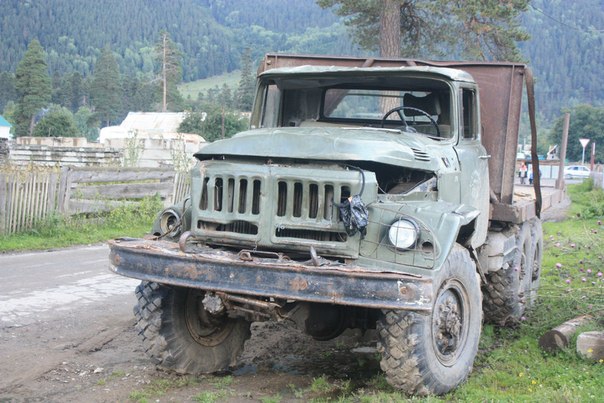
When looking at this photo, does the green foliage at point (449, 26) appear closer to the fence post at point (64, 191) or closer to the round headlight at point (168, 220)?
the fence post at point (64, 191)

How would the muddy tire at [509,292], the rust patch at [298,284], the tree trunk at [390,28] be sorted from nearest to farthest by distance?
the rust patch at [298,284] < the muddy tire at [509,292] < the tree trunk at [390,28]

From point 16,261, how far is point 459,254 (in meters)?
7.88

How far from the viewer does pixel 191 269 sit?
5629mm

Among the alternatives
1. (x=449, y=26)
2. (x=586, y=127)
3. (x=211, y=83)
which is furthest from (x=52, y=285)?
(x=211, y=83)

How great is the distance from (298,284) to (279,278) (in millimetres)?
134

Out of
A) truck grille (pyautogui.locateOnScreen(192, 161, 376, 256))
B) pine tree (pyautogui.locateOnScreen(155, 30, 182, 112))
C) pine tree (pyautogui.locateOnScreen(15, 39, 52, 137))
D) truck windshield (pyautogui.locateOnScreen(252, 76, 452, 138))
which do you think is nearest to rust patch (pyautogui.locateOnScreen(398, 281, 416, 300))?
truck grille (pyautogui.locateOnScreen(192, 161, 376, 256))

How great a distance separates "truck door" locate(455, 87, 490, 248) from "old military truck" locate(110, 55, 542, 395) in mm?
22

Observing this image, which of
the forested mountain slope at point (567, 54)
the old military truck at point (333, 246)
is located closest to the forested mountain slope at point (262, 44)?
the forested mountain slope at point (567, 54)

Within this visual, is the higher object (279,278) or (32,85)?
(32,85)

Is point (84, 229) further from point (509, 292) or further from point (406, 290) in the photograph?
point (406, 290)

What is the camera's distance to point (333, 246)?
5664 millimetres

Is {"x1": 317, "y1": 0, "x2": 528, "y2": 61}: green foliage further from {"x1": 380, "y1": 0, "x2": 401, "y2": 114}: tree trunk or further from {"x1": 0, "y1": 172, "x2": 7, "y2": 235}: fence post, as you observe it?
{"x1": 0, "y1": 172, "x2": 7, "y2": 235}: fence post

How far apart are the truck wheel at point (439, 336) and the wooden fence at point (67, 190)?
29.5 ft

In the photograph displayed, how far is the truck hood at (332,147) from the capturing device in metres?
5.80
